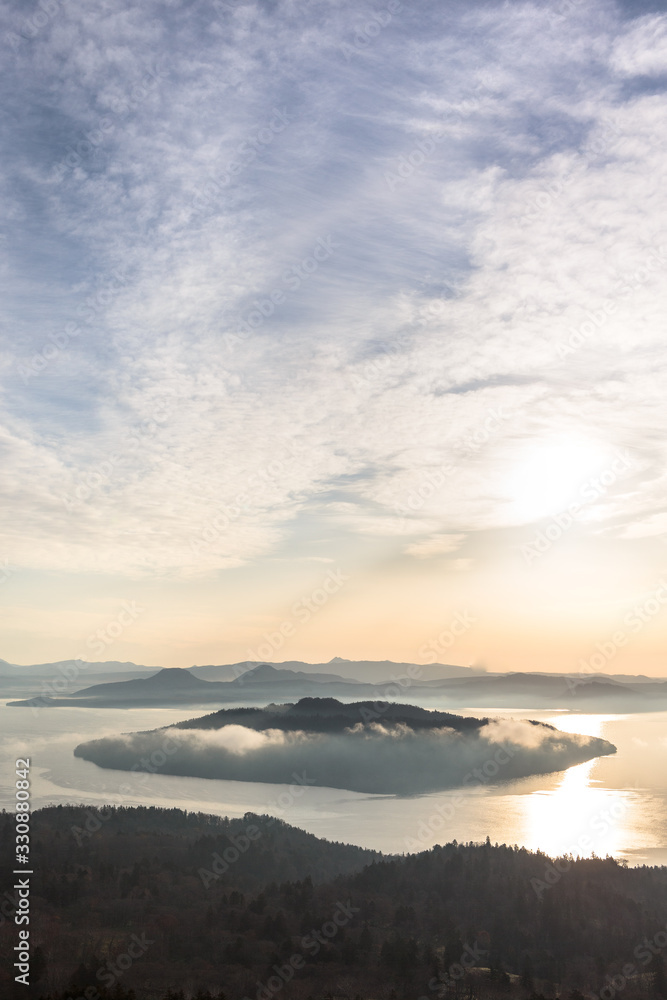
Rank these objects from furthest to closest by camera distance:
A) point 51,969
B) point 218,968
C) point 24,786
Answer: point 218,968
point 51,969
point 24,786

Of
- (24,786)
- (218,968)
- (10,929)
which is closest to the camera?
(24,786)

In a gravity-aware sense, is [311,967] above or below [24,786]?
below

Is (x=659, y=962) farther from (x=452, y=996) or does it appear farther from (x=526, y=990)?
(x=452, y=996)

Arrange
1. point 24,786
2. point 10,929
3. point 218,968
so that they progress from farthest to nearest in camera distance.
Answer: point 10,929 < point 218,968 < point 24,786

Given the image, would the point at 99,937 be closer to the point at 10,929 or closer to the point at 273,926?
the point at 10,929

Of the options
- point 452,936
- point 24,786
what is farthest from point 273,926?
point 24,786

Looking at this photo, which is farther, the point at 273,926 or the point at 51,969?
the point at 273,926

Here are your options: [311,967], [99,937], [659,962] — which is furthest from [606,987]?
[99,937]

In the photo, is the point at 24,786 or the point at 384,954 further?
the point at 384,954

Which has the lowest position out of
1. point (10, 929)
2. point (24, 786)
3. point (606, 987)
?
point (606, 987)
